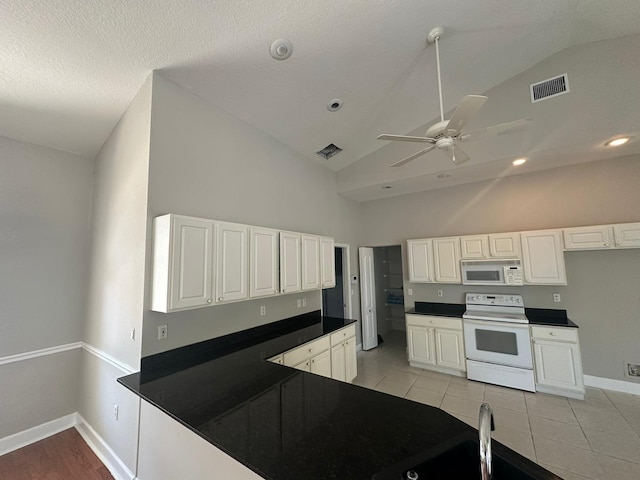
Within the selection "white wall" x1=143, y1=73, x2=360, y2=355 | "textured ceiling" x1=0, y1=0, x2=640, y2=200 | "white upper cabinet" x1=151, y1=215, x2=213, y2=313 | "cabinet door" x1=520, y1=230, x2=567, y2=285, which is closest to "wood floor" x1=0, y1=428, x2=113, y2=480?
"white wall" x1=143, y1=73, x2=360, y2=355

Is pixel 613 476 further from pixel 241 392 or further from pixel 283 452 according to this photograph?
pixel 241 392

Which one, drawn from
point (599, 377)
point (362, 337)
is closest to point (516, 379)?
point (599, 377)

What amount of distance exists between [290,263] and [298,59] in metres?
2.16

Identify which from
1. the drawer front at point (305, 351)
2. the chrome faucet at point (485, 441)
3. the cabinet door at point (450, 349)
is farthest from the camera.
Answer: the cabinet door at point (450, 349)

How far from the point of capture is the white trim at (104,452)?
7.12ft

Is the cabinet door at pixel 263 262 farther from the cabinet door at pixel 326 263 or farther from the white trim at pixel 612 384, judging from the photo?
the white trim at pixel 612 384

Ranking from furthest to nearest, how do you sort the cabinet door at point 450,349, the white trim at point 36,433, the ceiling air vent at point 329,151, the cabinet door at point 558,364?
the ceiling air vent at point 329,151 → the cabinet door at point 450,349 → the cabinet door at point 558,364 → the white trim at point 36,433

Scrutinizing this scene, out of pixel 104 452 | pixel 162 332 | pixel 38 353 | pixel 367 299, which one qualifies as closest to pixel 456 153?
pixel 162 332

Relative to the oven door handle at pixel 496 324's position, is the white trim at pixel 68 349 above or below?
above

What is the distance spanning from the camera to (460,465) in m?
1.16

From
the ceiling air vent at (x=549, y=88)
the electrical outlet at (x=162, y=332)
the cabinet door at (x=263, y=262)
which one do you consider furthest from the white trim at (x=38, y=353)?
the ceiling air vent at (x=549, y=88)

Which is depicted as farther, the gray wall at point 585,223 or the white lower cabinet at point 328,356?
the gray wall at point 585,223

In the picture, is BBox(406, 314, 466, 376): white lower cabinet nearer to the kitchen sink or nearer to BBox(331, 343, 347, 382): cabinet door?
BBox(331, 343, 347, 382): cabinet door

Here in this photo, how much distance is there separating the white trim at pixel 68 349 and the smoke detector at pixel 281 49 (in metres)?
3.02
